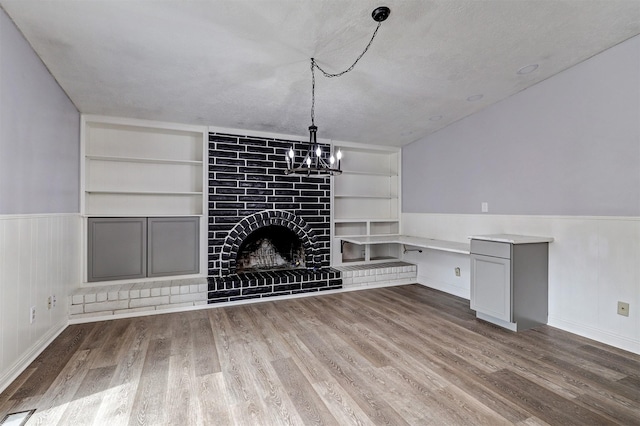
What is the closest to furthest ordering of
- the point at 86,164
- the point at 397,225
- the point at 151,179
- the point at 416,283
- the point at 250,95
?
the point at 250,95 < the point at 86,164 < the point at 151,179 < the point at 416,283 < the point at 397,225

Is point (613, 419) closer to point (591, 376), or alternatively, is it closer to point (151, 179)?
point (591, 376)

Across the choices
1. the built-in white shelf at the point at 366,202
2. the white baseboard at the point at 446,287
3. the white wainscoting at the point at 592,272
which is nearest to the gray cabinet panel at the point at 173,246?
the built-in white shelf at the point at 366,202

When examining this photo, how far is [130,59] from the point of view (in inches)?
97.5

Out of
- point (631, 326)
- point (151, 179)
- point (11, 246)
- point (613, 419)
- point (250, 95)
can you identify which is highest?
point (250, 95)

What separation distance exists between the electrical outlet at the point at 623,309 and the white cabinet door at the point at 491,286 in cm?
80

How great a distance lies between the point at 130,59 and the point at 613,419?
408 cm

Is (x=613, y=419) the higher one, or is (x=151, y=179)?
(x=151, y=179)

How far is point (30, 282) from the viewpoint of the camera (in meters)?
2.30

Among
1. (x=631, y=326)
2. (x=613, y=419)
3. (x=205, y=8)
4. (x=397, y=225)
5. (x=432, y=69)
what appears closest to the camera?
(x=613, y=419)

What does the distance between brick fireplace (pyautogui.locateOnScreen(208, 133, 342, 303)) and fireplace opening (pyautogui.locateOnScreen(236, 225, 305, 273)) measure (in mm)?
106

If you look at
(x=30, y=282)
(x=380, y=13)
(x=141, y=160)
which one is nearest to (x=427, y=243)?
(x=380, y=13)

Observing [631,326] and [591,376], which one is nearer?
[591,376]

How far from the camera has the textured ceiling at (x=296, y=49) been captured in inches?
79.7

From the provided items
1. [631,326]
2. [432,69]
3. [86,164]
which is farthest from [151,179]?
[631,326]
